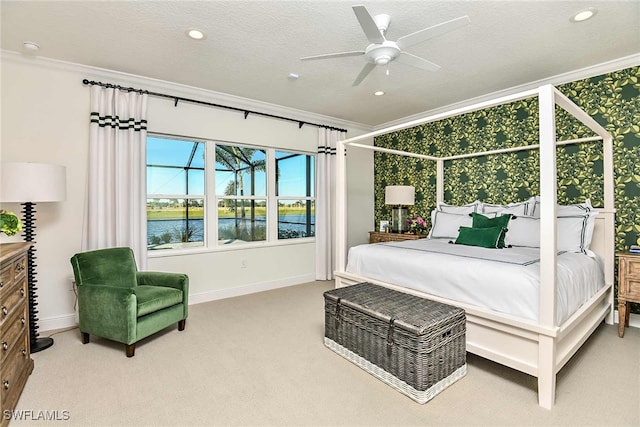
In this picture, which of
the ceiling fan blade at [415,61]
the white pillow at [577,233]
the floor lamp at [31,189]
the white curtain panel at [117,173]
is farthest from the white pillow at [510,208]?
the floor lamp at [31,189]

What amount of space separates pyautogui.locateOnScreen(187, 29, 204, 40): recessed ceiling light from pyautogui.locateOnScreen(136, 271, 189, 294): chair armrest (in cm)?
218

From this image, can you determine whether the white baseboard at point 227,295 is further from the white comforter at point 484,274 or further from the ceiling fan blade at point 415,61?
the ceiling fan blade at point 415,61

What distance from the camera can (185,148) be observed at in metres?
4.01

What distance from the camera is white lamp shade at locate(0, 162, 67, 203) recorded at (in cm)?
250

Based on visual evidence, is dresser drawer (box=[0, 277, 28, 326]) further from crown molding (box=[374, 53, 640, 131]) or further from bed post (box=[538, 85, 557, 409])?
crown molding (box=[374, 53, 640, 131])

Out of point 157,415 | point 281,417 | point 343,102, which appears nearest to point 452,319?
point 281,417

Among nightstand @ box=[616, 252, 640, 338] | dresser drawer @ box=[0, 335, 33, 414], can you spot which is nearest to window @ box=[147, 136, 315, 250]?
dresser drawer @ box=[0, 335, 33, 414]

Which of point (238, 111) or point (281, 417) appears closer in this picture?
point (281, 417)

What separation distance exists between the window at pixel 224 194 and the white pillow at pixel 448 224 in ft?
6.53

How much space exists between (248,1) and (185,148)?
7.43ft

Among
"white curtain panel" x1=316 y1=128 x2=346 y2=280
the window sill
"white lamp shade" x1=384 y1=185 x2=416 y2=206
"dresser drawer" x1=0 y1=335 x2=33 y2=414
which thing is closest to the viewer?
"dresser drawer" x1=0 y1=335 x2=33 y2=414

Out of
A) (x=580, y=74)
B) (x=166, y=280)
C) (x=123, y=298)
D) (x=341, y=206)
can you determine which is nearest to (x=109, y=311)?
(x=123, y=298)

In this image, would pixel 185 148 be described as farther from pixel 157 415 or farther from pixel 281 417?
pixel 281 417

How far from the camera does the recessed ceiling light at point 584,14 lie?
2338 millimetres
